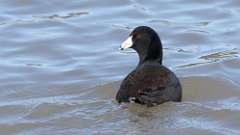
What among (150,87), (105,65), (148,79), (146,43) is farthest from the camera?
(105,65)

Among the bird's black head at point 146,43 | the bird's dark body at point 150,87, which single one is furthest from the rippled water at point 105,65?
the bird's black head at point 146,43

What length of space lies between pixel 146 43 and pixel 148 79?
37.8 inches

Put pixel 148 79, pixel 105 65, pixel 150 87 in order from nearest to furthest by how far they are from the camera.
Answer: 1. pixel 150 87
2. pixel 148 79
3. pixel 105 65

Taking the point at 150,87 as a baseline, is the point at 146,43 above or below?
above

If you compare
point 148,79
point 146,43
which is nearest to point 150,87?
point 148,79

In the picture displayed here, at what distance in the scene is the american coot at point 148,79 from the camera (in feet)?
35.2

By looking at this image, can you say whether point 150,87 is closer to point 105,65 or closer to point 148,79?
point 148,79

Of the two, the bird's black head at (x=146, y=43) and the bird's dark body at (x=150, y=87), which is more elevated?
the bird's black head at (x=146, y=43)

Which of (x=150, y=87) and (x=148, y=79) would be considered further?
(x=148, y=79)

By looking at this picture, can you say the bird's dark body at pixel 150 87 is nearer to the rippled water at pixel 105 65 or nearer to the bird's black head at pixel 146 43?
the rippled water at pixel 105 65

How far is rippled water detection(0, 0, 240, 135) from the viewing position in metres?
10.6

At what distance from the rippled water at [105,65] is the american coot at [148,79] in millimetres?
116

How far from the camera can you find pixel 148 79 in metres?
10.9

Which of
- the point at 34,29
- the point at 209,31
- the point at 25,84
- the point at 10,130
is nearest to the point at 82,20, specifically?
the point at 34,29
